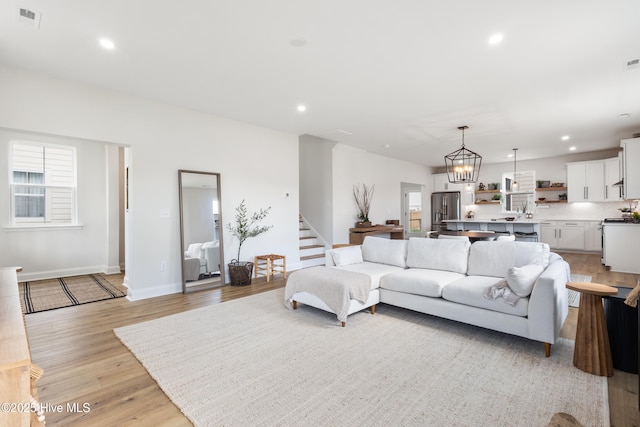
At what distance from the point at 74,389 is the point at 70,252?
15.3 ft

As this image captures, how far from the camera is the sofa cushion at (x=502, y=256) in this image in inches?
127

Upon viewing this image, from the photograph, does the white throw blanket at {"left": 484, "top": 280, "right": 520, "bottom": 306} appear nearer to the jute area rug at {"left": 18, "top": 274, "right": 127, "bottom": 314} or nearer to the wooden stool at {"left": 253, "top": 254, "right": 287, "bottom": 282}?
the wooden stool at {"left": 253, "top": 254, "right": 287, "bottom": 282}

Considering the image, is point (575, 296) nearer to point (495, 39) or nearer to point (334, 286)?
point (334, 286)

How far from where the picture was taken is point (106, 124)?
3982mm

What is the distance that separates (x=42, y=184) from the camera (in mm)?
5492

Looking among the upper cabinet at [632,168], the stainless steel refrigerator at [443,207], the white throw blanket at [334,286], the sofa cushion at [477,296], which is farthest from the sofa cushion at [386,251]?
the stainless steel refrigerator at [443,207]

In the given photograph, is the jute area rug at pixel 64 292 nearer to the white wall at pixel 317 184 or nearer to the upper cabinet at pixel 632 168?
the white wall at pixel 317 184

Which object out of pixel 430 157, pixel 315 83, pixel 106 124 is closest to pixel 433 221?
pixel 430 157

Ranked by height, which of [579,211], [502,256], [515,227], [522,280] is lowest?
[522,280]

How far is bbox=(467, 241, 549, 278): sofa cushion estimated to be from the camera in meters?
3.21

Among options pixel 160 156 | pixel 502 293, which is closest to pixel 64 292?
pixel 160 156

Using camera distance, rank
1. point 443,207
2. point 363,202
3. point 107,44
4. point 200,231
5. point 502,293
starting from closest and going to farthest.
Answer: point 502,293
point 107,44
point 200,231
point 363,202
point 443,207

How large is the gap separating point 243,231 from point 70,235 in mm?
3347

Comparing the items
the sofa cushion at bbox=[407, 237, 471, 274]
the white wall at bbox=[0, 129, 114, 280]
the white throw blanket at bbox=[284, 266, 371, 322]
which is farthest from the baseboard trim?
the sofa cushion at bbox=[407, 237, 471, 274]
